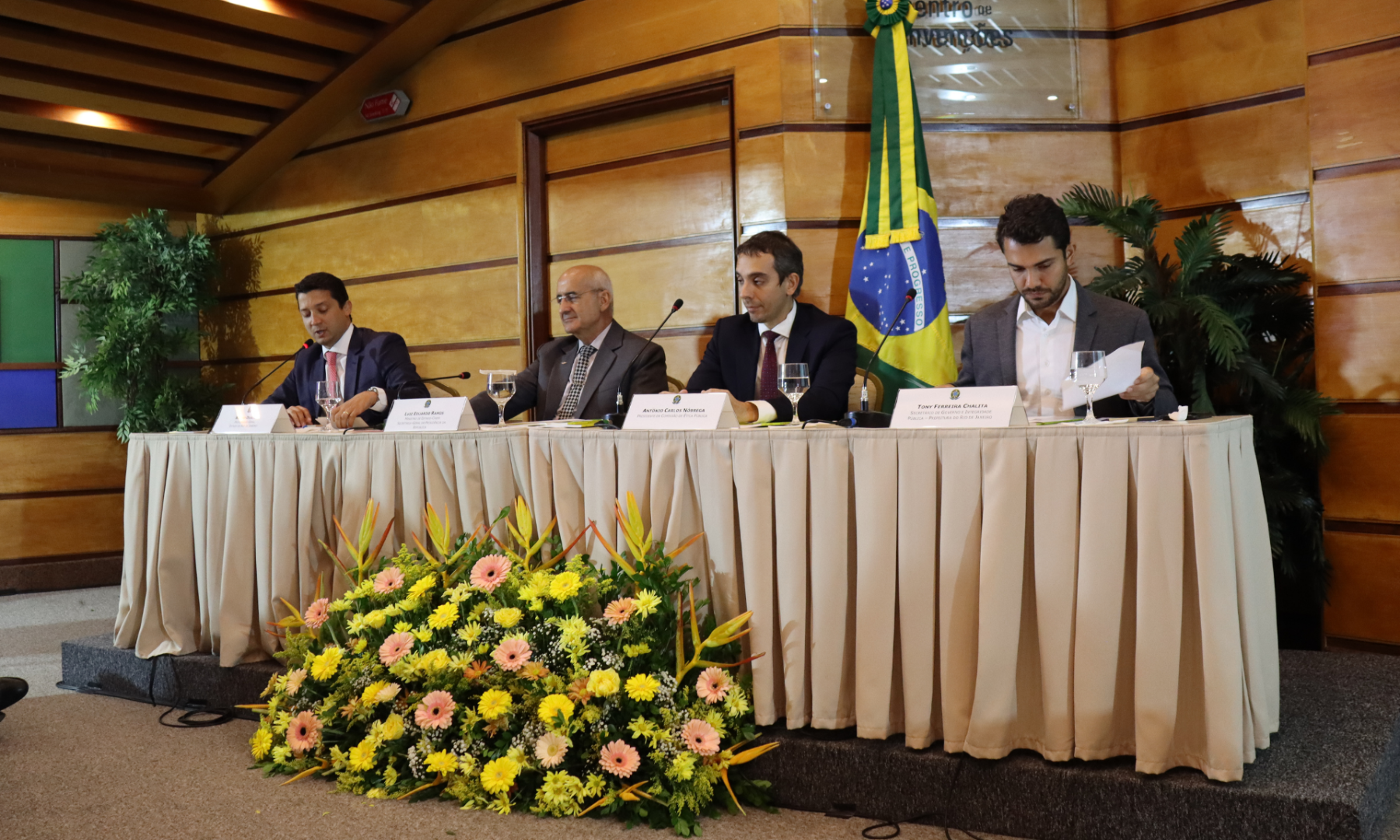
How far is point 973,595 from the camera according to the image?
5.96ft

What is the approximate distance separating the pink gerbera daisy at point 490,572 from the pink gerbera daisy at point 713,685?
0.48 metres

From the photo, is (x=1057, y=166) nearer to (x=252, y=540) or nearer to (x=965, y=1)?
(x=965, y=1)

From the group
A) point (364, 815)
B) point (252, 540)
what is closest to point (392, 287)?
point (252, 540)

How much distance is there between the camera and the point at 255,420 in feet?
8.98

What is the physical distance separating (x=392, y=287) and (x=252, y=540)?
2546 mm

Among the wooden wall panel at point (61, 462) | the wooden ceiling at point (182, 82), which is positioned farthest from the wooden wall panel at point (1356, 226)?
the wooden wall panel at point (61, 462)

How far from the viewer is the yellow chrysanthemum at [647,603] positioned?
1.96m

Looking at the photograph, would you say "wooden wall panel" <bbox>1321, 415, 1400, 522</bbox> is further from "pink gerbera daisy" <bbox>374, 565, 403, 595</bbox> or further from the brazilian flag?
"pink gerbera daisy" <bbox>374, 565, 403, 595</bbox>

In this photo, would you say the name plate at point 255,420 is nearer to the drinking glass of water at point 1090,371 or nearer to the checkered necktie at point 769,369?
the checkered necktie at point 769,369

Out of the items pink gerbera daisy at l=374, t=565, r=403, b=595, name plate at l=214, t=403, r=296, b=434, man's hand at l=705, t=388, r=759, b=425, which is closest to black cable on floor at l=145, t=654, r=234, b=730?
name plate at l=214, t=403, r=296, b=434

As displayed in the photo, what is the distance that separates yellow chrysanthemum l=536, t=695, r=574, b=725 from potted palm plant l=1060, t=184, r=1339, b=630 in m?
2.03

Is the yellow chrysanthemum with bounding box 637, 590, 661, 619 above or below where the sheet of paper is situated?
below

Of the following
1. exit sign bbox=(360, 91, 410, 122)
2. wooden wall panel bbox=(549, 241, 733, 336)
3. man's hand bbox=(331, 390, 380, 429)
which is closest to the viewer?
man's hand bbox=(331, 390, 380, 429)

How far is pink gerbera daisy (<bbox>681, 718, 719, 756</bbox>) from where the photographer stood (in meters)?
1.86
